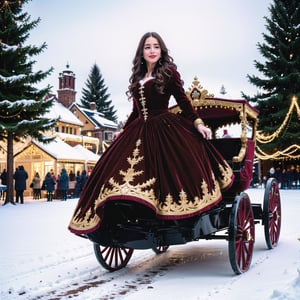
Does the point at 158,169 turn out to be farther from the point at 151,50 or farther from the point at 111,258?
the point at 111,258

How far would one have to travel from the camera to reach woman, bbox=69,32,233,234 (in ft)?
13.0

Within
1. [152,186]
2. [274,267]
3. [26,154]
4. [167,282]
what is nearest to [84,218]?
[152,186]

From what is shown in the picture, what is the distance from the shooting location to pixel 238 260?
15.1 feet

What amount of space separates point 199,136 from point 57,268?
238 centimetres

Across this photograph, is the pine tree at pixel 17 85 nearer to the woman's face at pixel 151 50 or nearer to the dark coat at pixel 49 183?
the dark coat at pixel 49 183

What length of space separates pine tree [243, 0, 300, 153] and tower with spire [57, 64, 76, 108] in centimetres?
2341

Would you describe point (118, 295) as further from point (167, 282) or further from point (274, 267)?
point (274, 267)

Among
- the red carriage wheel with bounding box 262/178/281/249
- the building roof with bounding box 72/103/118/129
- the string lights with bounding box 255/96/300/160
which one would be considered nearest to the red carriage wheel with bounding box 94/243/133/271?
the red carriage wheel with bounding box 262/178/281/249

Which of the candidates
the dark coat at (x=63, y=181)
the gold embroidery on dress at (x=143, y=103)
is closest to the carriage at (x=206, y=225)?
the gold embroidery on dress at (x=143, y=103)

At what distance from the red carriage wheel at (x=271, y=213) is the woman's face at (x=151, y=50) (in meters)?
2.84

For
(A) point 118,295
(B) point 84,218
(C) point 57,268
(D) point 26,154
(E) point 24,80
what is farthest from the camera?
(D) point 26,154

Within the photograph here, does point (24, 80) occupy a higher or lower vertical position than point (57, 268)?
higher

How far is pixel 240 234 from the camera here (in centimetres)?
471

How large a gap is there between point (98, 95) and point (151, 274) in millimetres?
67951
